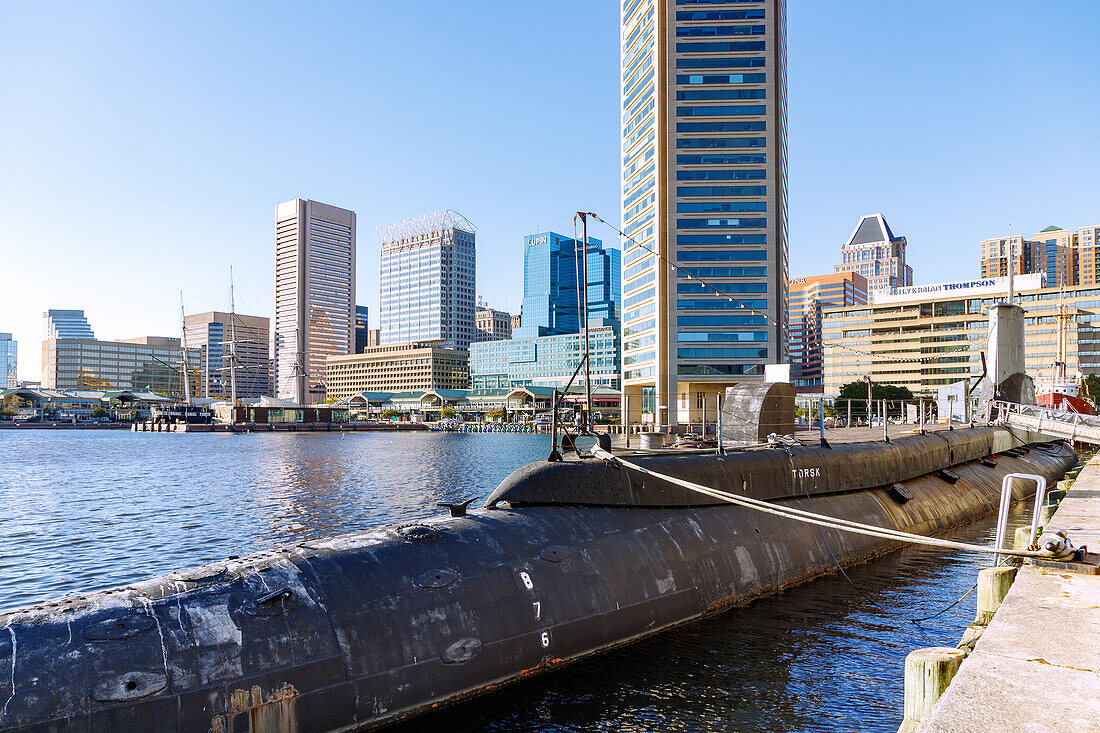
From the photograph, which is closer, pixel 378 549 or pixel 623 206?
pixel 378 549

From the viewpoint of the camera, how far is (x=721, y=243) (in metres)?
106

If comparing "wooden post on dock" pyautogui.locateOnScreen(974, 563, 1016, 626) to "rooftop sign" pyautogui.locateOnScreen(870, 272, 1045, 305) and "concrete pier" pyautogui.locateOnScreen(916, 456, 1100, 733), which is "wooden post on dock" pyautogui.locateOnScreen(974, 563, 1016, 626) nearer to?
"concrete pier" pyautogui.locateOnScreen(916, 456, 1100, 733)

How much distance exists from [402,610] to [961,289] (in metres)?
180

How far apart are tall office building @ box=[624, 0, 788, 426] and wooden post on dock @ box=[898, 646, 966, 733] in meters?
98.3

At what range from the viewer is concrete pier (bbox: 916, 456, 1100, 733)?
4.80m

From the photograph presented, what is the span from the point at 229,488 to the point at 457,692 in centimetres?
3685

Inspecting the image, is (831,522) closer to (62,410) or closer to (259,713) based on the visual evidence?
(259,713)

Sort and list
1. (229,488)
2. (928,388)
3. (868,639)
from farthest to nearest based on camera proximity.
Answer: (928,388), (229,488), (868,639)

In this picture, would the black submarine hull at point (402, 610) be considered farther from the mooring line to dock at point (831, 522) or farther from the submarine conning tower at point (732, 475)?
the mooring line to dock at point (831, 522)

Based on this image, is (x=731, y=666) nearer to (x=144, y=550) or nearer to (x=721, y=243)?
(x=144, y=550)

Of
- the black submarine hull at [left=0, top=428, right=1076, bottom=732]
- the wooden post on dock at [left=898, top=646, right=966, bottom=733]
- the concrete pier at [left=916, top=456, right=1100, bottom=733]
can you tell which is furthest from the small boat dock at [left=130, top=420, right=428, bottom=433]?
the wooden post on dock at [left=898, top=646, right=966, bottom=733]

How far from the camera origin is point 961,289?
159250 mm

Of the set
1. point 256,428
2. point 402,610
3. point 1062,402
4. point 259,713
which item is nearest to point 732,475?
point 402,610

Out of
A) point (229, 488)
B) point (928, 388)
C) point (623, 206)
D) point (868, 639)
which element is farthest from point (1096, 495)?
point (928, 388)
